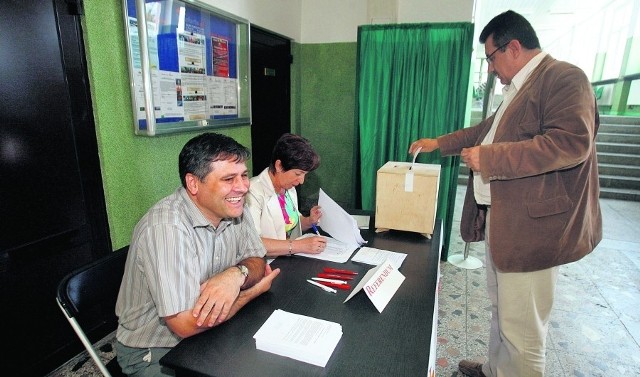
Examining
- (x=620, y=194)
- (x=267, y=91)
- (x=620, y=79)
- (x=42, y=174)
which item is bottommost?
(x=620, y=194)

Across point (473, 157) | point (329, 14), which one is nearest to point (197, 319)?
point (473, 157)

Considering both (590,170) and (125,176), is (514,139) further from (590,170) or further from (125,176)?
(125,176)

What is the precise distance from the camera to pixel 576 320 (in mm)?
2307

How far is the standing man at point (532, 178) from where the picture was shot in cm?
119

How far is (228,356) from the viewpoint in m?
0.91

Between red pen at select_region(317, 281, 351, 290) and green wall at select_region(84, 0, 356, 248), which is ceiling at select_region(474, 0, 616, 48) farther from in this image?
red pen at select_region(317, 281, 351, 290)

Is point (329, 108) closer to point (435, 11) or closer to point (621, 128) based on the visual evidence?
point (435, 11)

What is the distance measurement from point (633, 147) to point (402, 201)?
21.4ft

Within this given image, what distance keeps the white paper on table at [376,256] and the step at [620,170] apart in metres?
6.07

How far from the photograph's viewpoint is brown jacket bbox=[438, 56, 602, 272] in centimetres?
118

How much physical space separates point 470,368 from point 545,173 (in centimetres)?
Answer: 108

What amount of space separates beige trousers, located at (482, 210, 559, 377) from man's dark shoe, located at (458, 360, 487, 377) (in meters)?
0.33

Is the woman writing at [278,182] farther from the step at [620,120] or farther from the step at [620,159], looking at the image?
the step at [620,120]

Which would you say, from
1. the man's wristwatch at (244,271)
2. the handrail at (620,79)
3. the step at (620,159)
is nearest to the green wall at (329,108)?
the man's wristwatch at (244,271)
